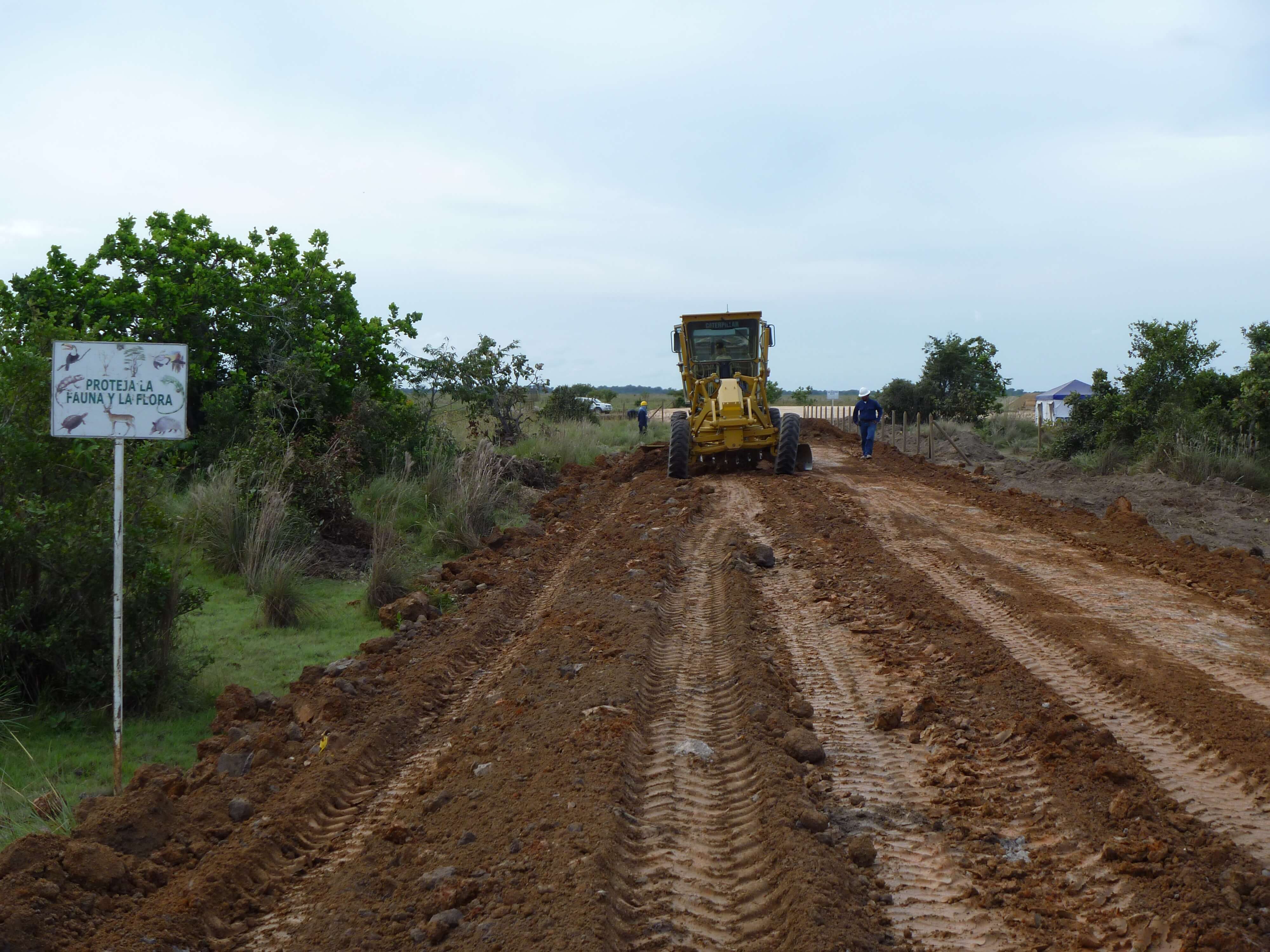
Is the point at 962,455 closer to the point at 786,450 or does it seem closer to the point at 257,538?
the point at 786,450

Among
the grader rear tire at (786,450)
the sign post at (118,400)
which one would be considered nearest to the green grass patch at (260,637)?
the sign post at (118,400)

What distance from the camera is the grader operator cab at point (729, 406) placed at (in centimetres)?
1984

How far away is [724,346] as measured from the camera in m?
21.6

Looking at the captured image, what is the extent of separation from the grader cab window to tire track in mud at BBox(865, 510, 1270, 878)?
40.7ft

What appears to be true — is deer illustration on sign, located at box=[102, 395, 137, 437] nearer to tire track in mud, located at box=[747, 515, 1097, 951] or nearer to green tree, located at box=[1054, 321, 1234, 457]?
tire track in mud, located at box=[747, 515, 1097, 951]

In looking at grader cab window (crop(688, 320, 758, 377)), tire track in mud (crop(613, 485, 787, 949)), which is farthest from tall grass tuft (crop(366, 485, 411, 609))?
grader cab window (crop(688, 320, 758, 377))

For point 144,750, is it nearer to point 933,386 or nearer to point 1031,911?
point 1031,911

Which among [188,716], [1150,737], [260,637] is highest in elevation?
[1150,737]

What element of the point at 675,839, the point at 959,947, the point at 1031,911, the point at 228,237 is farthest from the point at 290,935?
the point at 228,237

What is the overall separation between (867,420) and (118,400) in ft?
68.9

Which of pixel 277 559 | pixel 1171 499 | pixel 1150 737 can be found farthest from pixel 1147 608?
pixel 1171 499

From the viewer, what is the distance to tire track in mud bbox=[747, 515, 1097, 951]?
4.07 m

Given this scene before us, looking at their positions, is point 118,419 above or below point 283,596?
above

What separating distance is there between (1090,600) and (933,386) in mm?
36919
